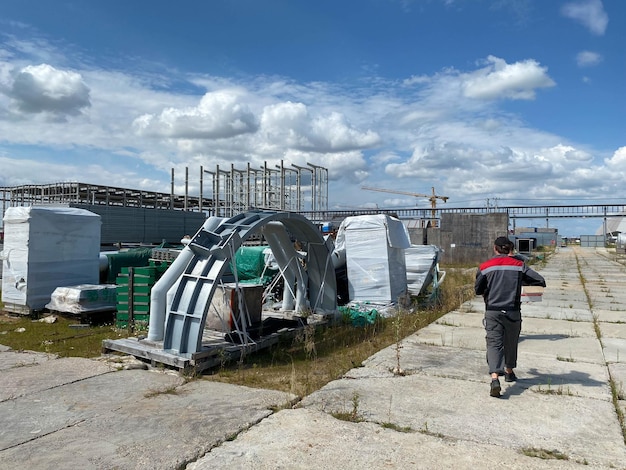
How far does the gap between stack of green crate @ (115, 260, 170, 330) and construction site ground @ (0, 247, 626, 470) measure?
6.77 ft

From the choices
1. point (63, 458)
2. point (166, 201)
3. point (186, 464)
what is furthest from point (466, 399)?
point (166, 201)

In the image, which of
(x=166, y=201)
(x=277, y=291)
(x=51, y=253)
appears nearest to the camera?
(x=51, y=253)

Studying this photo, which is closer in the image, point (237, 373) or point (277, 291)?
point (237, 373)

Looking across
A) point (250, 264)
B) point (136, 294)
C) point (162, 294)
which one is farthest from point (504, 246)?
point (250, 264)

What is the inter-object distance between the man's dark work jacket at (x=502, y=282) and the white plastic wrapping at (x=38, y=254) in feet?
30.7

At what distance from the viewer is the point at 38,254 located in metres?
10.6

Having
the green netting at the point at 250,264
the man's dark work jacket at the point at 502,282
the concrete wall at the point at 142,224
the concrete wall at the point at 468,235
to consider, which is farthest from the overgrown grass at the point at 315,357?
the concrete wall at the point at 468,235

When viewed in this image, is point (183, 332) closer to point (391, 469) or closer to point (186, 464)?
point (186, 464)

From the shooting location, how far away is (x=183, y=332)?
649 centimetres

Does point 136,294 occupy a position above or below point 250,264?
below

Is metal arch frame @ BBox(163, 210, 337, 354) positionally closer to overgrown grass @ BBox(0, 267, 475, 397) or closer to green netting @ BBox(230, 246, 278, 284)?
overgrown grass @ BBox(0, 267, 475, 397)

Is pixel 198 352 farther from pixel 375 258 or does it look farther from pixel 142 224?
pixel 142 224

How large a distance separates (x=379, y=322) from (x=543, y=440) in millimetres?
5879

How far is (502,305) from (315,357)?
2981mm
